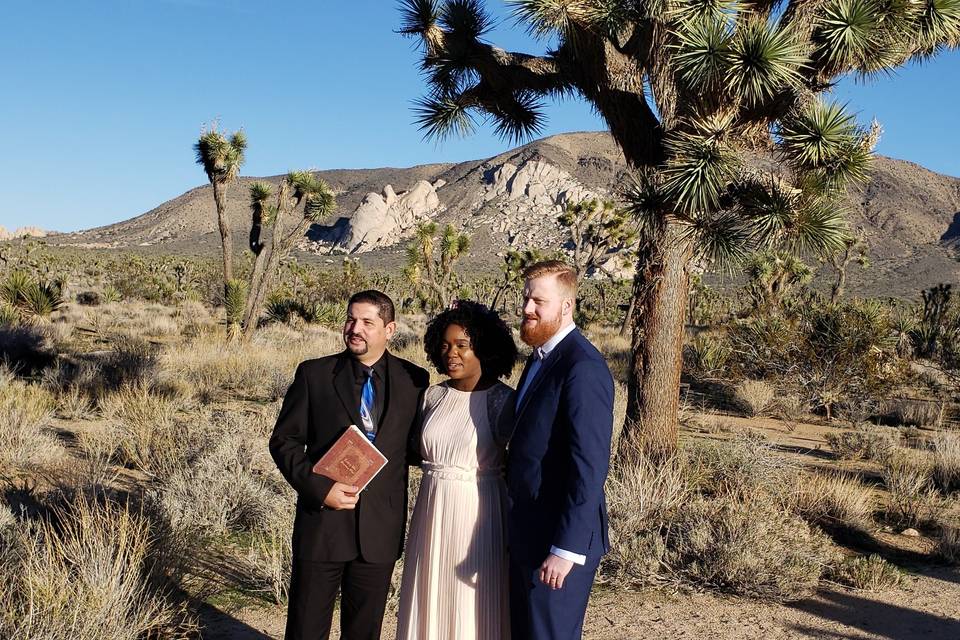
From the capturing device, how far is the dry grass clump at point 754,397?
12.0 m

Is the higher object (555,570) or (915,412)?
(915,412)

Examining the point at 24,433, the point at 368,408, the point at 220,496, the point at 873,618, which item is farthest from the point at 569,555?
the point at 24,433

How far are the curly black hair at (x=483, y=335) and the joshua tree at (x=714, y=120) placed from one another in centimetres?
415

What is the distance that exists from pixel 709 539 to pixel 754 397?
7.27 meters

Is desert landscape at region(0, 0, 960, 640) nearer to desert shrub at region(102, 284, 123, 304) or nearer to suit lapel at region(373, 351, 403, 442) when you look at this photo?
suit lapel at region(373, 351, 403, 442)

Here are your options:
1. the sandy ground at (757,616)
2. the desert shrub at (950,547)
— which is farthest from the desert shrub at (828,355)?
the sandy ground at (757,616)

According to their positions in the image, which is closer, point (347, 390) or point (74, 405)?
point (347, 390)

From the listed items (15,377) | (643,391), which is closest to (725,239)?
(643,391)

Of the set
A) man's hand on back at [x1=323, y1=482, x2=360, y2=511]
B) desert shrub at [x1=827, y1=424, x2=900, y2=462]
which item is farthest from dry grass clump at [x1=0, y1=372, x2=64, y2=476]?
desert shrub at [x1=827, y1=424, x2=900, y2=462]

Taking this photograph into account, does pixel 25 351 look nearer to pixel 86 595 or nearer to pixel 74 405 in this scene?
pixel 74 405

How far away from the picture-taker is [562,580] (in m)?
2.60

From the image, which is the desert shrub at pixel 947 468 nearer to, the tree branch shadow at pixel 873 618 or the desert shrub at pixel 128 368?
the tree branch shadow at pixel 873 618

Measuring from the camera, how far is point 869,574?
207 inches

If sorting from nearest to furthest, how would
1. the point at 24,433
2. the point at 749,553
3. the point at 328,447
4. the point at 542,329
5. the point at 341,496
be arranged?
the point at 542,329
the point at 341,496
the point at 328,447
the point at 749,553
the point at 24,433
